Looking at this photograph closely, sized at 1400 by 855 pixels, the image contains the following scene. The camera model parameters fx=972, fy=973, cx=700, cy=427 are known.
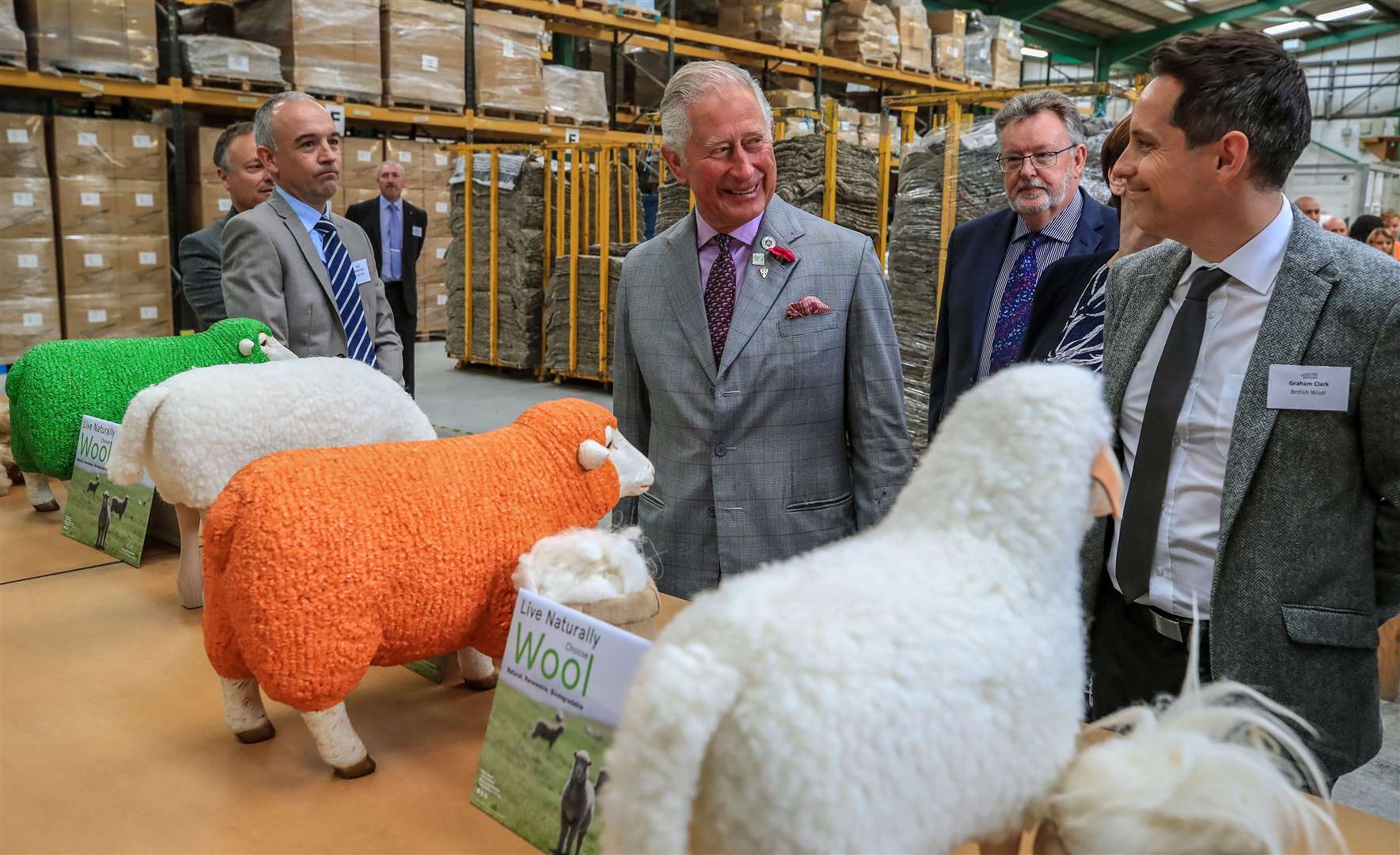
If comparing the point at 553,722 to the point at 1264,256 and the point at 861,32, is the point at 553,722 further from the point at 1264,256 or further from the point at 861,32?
the point at 861,32

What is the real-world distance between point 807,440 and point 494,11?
25.4ft

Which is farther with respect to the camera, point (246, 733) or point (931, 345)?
point (931, 345)

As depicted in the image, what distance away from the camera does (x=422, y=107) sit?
8117 mm

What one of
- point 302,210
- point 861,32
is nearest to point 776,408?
point 302,210

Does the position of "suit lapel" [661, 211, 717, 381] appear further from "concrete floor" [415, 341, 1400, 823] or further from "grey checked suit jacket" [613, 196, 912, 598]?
"concrete floor" [415, 341, 1400, 823]

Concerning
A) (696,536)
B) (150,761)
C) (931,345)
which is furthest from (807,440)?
(931,345)

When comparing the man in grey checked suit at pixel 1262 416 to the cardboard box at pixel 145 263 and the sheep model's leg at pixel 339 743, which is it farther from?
the cardboard box at pixel 145 263

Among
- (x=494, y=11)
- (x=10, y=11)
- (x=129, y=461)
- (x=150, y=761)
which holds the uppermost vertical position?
(x=494, y=11)

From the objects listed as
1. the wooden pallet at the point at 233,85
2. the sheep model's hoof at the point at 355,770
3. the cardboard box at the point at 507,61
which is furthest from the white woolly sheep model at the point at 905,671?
the cardboard box at the point at 507,61

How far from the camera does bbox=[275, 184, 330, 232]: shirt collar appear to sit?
7.80 feet

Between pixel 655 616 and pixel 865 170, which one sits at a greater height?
pixel 865 170

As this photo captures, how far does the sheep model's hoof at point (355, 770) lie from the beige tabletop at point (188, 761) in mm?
14

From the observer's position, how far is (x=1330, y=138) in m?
21.3

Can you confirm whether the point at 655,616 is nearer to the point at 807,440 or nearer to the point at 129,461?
the point at 807,440
